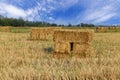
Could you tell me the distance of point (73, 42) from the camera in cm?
1131

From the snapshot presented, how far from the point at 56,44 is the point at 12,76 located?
22.7 feet

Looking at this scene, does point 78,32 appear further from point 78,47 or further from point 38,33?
point 38,33

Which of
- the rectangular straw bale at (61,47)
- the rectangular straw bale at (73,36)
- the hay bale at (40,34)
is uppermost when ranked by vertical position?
the rectangular straw bale at (73,36)

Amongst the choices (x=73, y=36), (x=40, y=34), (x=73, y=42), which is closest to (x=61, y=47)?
(x=73, y=42)

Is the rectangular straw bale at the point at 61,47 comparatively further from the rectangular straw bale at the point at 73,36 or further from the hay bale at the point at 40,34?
the hay bale at the point at 40,34

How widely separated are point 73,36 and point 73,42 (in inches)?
9.7

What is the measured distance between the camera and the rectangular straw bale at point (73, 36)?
11195 millimetres

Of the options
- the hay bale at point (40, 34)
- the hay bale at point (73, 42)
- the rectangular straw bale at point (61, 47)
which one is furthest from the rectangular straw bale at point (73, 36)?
the hay bale at point (40, 34)

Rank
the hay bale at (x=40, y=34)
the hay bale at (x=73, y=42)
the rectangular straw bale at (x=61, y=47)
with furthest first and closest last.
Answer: the hay bale at (x=40, y=34)
the rectangular straw bale at (x=61, y=47)
the hay bale at (x=73, y=42)

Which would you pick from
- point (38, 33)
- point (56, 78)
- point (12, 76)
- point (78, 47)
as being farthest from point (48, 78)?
point (38, 33)

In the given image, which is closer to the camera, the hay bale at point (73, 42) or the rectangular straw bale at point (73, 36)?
the hay bale at point (73, 42)

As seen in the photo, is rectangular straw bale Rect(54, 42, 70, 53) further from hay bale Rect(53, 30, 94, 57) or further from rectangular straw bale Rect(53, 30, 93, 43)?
rectangular straw bale Rect(53, 30, 93, 43)

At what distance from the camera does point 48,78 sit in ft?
13.7

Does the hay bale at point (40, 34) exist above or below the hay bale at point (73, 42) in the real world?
below
